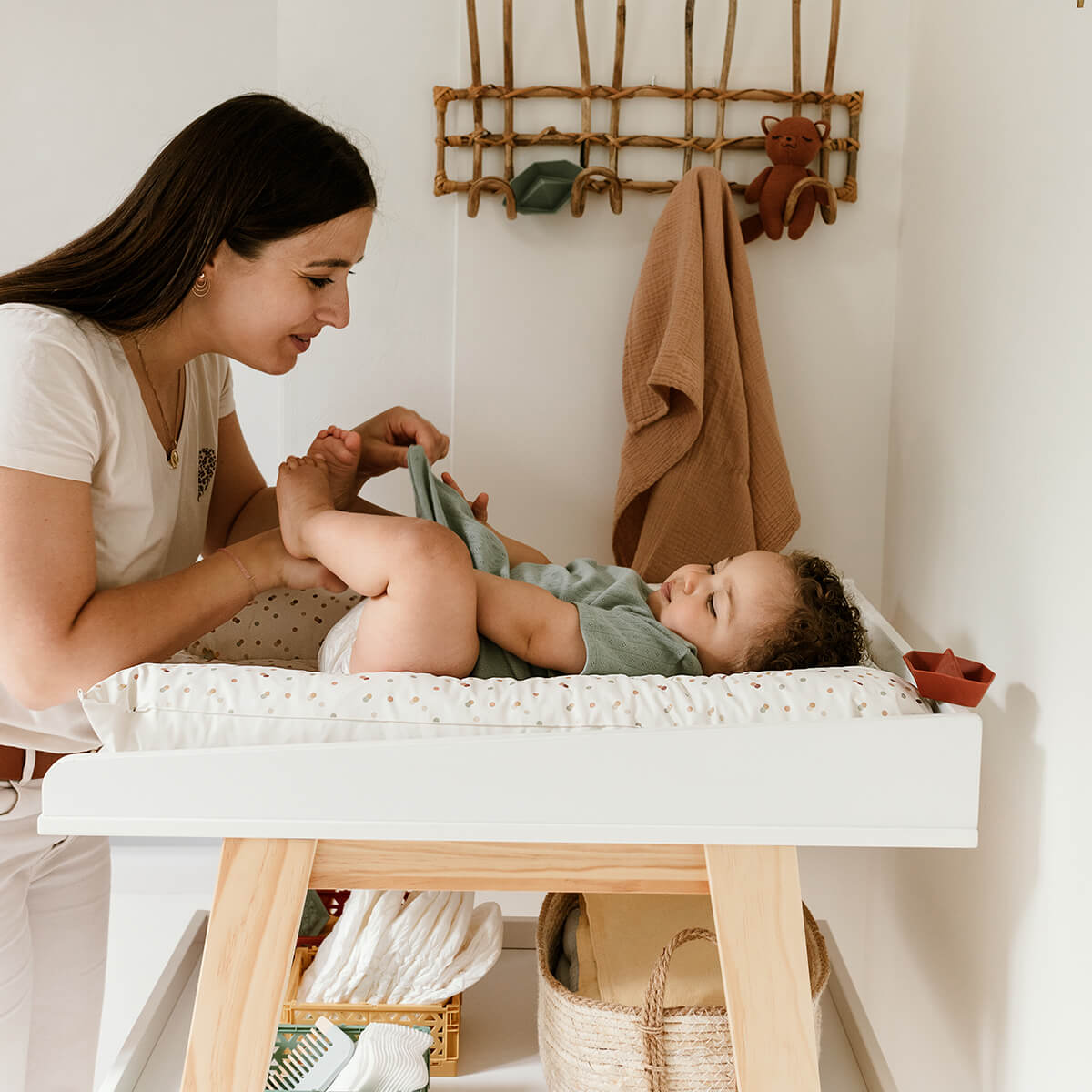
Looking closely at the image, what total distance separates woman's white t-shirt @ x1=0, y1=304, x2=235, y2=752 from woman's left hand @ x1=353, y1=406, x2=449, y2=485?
0.20 m

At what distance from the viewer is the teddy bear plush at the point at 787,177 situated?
5.06ft

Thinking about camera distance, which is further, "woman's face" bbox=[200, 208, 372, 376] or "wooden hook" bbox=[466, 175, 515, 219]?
"wooden hook" bbox=[466, 175, 515, 219]

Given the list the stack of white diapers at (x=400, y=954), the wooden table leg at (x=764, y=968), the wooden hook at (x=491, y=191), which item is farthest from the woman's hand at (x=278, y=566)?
the wooden hook at (x=491, y=191)

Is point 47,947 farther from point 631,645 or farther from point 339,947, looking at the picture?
point 631,645

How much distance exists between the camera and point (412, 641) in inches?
41.2

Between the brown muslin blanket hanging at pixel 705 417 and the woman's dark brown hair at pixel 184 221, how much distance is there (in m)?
0.62

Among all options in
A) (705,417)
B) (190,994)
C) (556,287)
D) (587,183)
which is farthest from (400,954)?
(587,183)

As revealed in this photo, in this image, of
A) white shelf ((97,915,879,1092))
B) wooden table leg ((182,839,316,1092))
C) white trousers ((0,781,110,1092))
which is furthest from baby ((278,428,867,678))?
white shelf ((97,915,879,1092))

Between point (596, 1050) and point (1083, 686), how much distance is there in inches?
23.6

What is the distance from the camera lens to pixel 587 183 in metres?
1.62

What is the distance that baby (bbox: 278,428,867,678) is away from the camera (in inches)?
41.4

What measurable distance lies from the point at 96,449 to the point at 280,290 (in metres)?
0.26

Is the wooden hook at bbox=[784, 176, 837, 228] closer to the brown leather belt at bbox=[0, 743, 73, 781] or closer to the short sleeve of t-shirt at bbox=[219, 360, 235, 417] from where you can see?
the short sleeve of t-shirt at bbox=[219, 360, 235, 417]

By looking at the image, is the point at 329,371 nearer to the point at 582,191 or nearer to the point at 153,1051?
the point at 582,191
